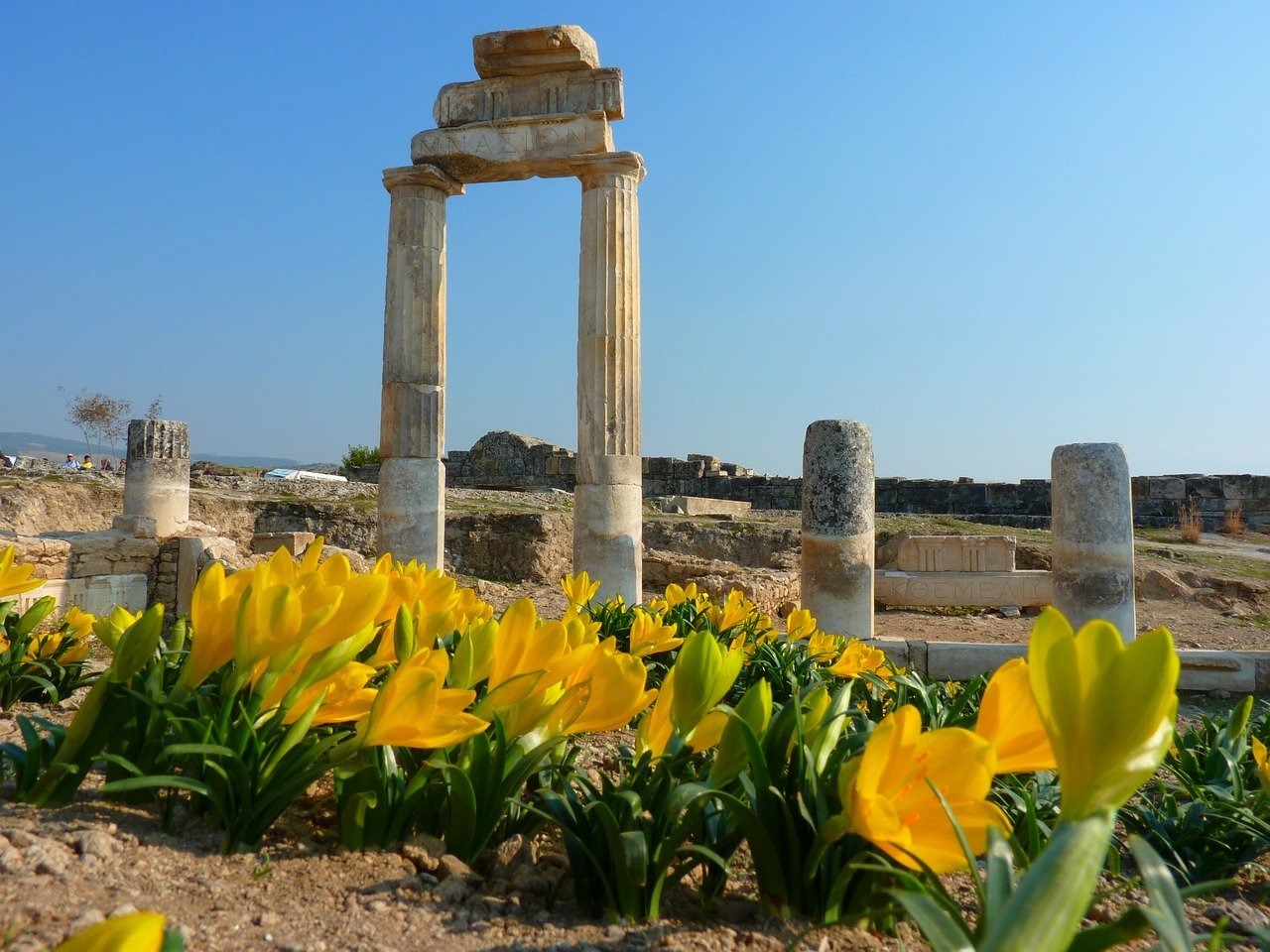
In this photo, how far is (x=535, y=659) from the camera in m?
1.39

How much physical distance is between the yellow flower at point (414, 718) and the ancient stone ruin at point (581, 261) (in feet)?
29.1

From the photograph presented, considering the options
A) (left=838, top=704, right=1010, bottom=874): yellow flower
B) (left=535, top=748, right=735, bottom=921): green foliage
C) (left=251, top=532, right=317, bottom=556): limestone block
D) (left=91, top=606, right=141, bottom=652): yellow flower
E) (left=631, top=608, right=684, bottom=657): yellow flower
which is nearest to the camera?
(left=838, top=704, right=1010, bottom=874): yellow flower

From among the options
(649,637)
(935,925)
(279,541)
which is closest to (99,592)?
(279,541)

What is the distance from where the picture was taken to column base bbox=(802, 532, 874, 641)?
880 centimetres

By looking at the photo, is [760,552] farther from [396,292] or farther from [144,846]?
[144,846]

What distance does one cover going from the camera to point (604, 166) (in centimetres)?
1024

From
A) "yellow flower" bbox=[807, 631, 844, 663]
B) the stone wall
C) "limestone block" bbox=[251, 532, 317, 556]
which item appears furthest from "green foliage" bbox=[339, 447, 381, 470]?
"yellow flower" bbox=[807, 631, 844, 663]

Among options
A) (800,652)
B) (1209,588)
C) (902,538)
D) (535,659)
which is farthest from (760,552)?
(535,659)

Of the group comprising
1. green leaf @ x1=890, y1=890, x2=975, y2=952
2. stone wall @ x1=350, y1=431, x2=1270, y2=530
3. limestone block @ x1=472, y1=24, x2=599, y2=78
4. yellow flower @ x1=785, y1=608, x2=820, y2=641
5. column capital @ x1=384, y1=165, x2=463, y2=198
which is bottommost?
yellow flower @ x1=785, y1=608, x2=820, y2=641

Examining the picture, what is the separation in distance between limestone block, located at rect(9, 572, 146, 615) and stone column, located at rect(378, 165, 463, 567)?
3482 mm

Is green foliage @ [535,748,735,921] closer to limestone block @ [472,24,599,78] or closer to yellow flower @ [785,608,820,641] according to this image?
yellow flower @ [785,608,820,641]

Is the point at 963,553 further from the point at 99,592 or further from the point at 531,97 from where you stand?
the point at 99,592

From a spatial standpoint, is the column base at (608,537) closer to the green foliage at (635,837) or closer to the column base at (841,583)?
the column base at (841,583)

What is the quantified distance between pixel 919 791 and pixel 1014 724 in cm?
14
